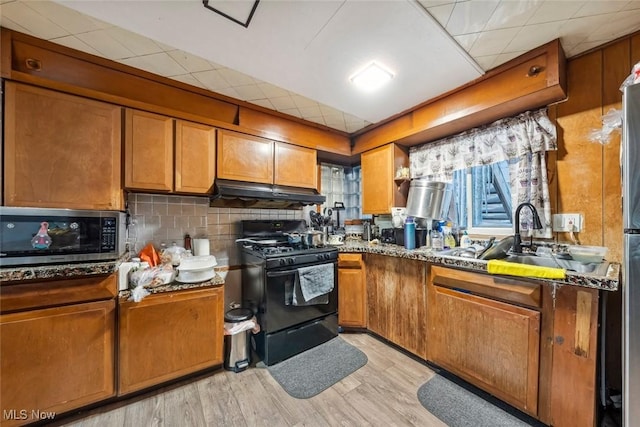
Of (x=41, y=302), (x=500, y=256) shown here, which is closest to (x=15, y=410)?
(x=41, y=302)

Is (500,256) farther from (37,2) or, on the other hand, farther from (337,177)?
(37,2)

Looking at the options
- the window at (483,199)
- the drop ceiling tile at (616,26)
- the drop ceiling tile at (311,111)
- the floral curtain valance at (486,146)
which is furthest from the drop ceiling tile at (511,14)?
the drop ceiling tile at (311,111)

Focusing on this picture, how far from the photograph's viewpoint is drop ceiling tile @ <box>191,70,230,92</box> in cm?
177

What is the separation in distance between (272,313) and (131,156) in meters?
1.59

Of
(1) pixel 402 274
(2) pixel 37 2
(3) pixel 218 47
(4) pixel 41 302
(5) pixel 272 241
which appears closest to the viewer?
(2) pixel 37 2

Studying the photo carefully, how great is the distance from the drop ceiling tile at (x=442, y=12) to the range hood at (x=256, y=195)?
1.65 meters

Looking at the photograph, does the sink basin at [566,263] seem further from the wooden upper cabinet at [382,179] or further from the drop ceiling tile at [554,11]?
the drop ceiling tile at [554,11]

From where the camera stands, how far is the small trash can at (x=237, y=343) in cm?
186

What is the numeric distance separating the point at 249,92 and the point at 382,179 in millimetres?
1625

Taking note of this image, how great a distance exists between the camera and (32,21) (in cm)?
130

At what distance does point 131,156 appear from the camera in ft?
5.65

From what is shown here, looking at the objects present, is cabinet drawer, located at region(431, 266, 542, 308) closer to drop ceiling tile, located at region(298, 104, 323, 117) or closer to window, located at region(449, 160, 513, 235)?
window, located at region(449, 160, 513, 235)

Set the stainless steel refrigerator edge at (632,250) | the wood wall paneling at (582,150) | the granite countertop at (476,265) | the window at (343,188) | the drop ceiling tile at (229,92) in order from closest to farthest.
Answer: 1. the stainless steel refrigerator edge at (632,250)
2. the granite countertop at (476,265)
3. the wood wall paneling at (582,150)
4. the drop ceiling tile at (229,92)
5. the window at (343,188)

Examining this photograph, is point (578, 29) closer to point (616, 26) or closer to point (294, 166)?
point (616, 26)
